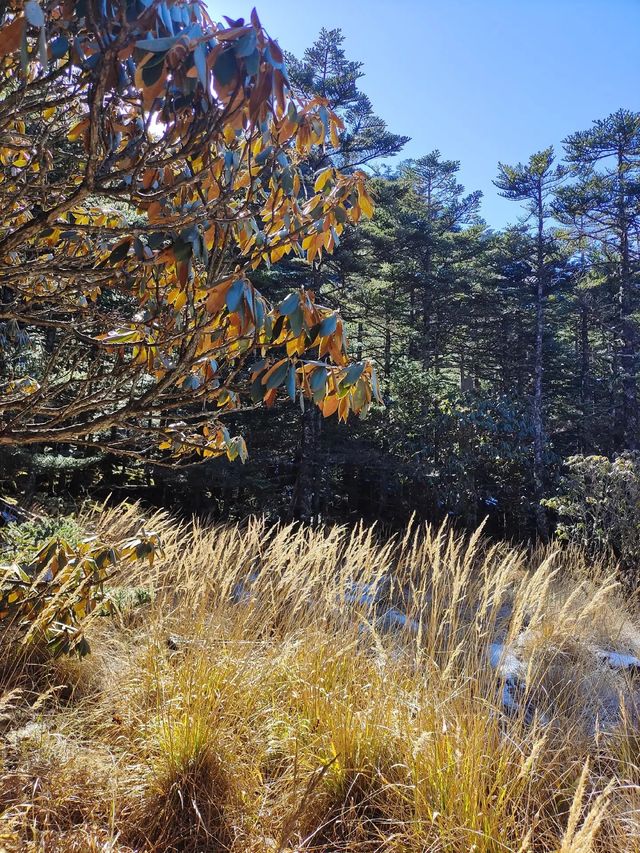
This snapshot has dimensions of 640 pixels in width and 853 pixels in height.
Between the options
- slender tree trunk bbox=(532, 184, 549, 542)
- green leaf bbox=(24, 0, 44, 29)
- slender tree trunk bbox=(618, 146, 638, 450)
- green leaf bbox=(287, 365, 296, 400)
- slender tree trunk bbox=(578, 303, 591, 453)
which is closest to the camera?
green leaf bbox=(24, 0, 44, 29)

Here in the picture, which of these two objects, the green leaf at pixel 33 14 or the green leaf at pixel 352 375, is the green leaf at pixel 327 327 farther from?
the green leaf at pixel 33 14

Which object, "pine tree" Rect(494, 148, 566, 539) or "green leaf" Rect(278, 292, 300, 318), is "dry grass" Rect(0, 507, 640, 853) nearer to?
"green leaf" Rect(278, 292, 300, 318)

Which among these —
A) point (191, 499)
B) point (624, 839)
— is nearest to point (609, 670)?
point (624, 839)

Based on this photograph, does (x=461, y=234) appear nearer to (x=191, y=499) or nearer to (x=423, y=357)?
(x=423, y=357)

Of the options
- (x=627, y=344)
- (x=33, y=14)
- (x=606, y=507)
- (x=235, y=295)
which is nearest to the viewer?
(x=33, y=14)

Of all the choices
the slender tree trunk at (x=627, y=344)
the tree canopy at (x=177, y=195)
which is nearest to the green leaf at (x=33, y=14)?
the tree canopy at (x=177, y=195)

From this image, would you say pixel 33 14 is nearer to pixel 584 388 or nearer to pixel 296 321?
pixel 296 321

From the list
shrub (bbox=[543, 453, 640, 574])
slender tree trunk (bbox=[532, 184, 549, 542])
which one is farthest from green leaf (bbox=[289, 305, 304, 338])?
slender tree trunk (bbox=[532, 184, 549, 542])

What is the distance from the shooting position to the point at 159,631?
104 inches

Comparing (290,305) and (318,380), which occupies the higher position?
(290,305)

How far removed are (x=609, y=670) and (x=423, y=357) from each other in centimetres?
1014

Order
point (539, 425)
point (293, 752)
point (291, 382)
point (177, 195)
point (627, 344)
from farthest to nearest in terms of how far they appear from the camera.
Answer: point (627, 344)
point (539, 425)
point (293, 752)
point (177, 195)
point (291, 382)

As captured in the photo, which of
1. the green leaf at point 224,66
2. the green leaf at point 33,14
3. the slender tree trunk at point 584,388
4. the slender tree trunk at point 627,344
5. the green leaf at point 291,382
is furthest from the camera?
the slender tree trunk at point 584,388

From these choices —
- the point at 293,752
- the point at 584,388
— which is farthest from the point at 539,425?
the point at 293,752
